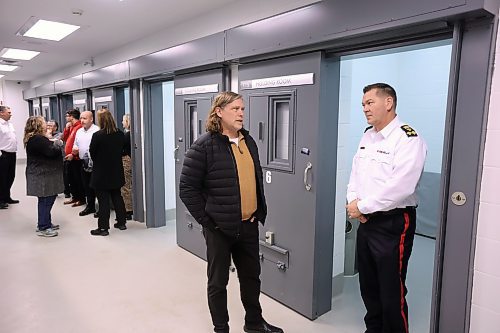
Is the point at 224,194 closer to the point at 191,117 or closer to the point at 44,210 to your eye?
the point at 191,117

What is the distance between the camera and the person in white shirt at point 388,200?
2023 millimetres

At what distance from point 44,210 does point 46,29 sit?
2.34 m

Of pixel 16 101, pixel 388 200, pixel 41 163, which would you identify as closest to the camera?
pixel 388 200

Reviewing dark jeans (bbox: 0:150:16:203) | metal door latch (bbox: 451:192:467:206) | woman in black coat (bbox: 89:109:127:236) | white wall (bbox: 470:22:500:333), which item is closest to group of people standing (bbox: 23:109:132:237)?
woman in black coat (bbox: 89:109:127:236)

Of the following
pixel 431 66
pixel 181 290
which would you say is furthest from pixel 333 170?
pixel 431 66

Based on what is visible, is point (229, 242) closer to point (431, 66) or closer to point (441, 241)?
point (441, 241)

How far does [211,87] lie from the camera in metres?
3.63

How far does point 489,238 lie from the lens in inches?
75.3

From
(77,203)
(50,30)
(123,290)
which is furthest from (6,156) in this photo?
(123,290)

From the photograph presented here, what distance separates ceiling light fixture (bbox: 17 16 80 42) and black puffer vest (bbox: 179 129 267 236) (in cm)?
330

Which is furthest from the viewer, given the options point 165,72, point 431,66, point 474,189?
point 431,66

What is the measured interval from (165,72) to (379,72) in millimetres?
2488

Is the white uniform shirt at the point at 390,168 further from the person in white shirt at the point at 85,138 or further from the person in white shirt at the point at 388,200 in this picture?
the person in white shirt at the point at 85,138

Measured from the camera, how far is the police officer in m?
2.20
